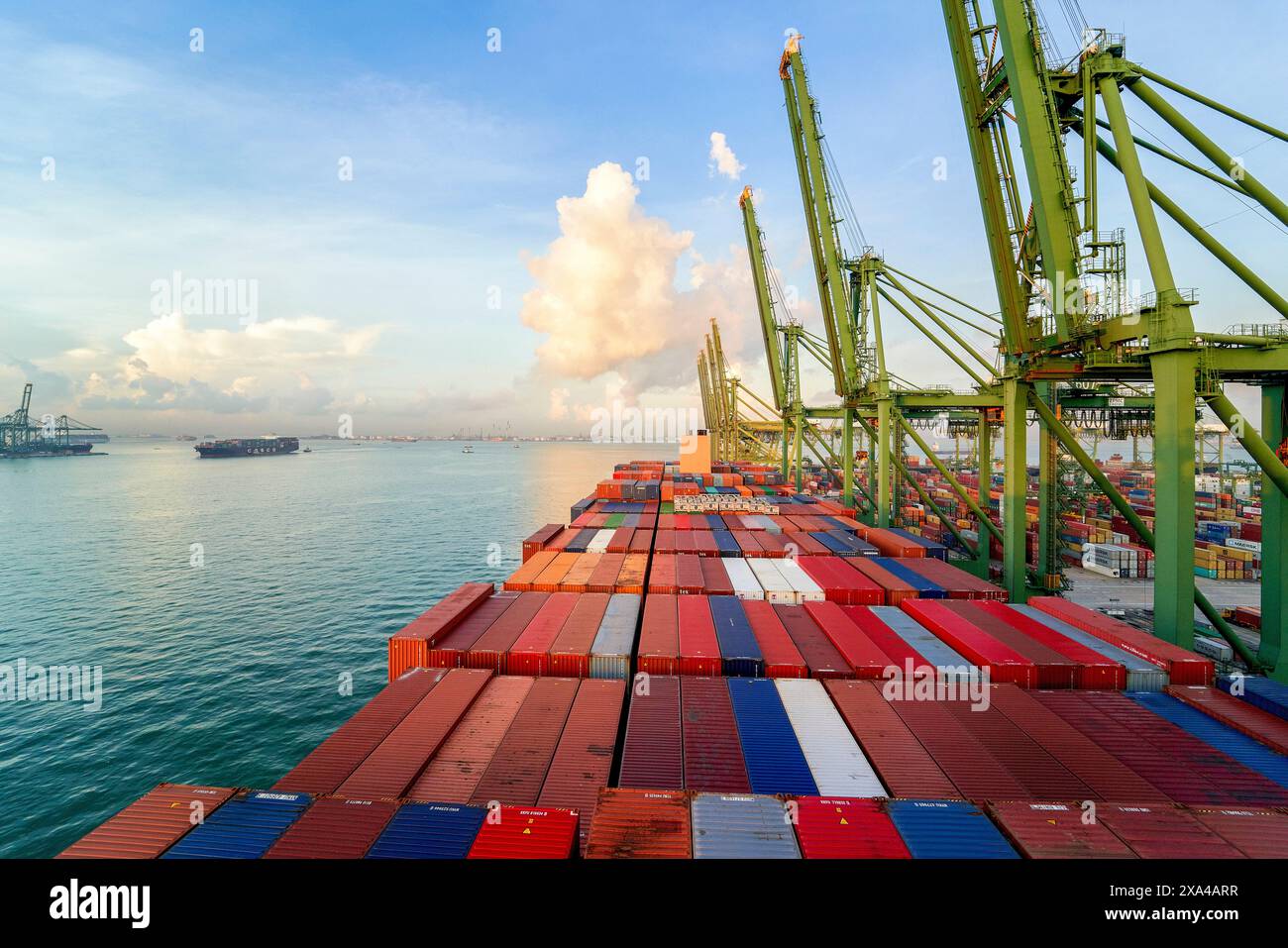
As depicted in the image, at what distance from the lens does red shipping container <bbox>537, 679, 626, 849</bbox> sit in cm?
1249

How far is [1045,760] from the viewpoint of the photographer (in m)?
13.5

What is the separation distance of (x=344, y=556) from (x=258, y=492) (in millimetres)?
71538

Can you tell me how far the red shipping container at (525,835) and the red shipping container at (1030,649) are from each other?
52.5 feet

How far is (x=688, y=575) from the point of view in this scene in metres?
29.1

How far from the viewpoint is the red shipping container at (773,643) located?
18.7m

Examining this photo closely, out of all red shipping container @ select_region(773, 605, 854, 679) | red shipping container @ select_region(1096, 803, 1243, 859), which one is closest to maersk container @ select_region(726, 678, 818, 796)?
red shipping container @ select_region(773, 605, 854, 679)

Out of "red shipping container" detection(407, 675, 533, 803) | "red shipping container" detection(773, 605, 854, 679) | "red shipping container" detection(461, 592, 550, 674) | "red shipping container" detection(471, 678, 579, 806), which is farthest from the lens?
"red shipping container" detection(461, 592, 550, 674)

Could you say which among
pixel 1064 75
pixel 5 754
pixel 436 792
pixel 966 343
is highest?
pixel 1064 75

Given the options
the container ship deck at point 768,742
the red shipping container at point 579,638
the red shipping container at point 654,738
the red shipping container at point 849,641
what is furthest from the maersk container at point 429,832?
the red shipping container at point 849,641

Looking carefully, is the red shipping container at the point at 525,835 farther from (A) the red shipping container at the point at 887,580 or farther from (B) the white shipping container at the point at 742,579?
(A) the red shipping container at the point at 887,580

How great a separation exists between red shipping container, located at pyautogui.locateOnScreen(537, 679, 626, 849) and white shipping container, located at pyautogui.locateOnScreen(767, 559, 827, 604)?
11.5 m

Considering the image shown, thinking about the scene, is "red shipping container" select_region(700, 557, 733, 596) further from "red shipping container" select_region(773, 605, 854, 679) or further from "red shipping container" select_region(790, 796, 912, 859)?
"red shipping container" select_region(790, 796, 912, 859)
